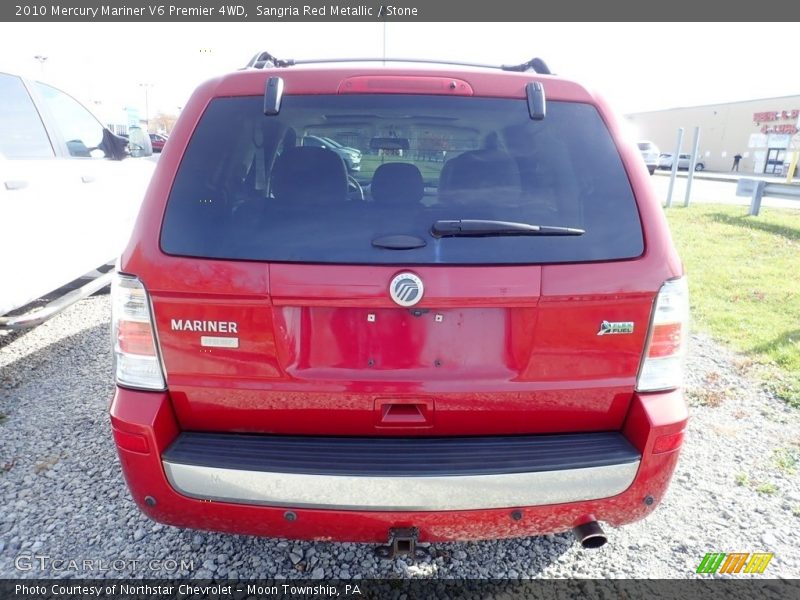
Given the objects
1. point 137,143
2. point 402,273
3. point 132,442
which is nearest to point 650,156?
point 137,143

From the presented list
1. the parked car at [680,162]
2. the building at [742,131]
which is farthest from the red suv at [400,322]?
the building at [742,131]

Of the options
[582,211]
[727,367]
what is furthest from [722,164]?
[582,211]

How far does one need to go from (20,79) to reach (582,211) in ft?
15.3

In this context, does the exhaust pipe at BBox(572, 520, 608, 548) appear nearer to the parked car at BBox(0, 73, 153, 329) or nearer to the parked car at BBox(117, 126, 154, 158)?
the parked car at BBox(0, 73, 153, 329)

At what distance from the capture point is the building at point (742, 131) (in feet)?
149

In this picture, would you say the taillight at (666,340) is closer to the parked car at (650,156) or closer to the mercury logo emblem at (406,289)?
the mercury logo emblem at (406,289)

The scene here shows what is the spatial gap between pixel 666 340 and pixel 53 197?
14.1 ft

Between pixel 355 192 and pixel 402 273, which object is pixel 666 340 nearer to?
pixel 402 273

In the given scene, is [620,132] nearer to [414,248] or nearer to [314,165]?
[414,248]

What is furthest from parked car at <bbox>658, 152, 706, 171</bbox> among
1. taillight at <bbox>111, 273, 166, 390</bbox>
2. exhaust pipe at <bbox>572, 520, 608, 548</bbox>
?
taillight at <bbox>111, 273, 166, 390</bbox>

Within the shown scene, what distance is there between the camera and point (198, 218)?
178 centimetres

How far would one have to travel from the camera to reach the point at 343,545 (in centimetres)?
243

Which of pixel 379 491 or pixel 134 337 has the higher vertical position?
pixel 134 337

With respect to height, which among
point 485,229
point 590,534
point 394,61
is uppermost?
point 394,61
